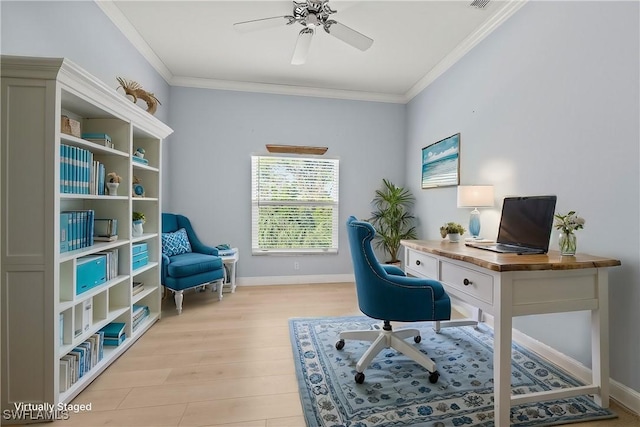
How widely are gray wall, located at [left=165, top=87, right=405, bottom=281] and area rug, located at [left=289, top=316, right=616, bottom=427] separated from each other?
6.30 feet

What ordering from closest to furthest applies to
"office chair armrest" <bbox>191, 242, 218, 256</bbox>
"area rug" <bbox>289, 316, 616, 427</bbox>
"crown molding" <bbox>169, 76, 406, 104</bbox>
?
"area rug" <bbox>289, 316, 616, 427</bbox> → "office chair armrest" <bbox>191, 242, 218, 256</bbox> → "crown molding" <bbox>169, 76, 406, 104</bbox>

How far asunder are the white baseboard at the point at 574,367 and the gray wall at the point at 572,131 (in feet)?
0.14

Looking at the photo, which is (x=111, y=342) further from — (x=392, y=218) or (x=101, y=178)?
(x=392, y=218)

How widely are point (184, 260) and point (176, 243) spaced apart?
36cm

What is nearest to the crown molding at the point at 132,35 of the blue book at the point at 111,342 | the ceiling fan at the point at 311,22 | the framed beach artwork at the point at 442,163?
the ceiling fan at the point at 311,22

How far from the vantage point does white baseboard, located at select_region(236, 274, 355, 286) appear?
3.96m

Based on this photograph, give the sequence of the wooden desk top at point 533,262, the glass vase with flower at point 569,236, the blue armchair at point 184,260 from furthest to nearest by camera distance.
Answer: the blue armchair at point 184,260, the glass vase with flower at point 569,236, the wooden desk top at point 533,262

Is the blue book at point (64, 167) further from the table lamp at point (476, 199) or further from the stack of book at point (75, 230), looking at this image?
the table lamp at point (476, 199)

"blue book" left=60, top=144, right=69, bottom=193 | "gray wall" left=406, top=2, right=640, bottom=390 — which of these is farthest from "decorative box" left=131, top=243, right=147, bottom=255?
"gray wall" left=406, top=2, right=640, bottom=390

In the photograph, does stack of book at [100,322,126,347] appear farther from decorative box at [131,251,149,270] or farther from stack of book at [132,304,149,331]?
decorative box at [131,251,149,270]

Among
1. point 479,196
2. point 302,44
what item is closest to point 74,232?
point 302,44

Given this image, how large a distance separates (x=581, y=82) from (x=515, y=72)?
584 millimetres

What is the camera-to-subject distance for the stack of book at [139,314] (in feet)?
7.75

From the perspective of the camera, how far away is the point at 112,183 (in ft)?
6.91
